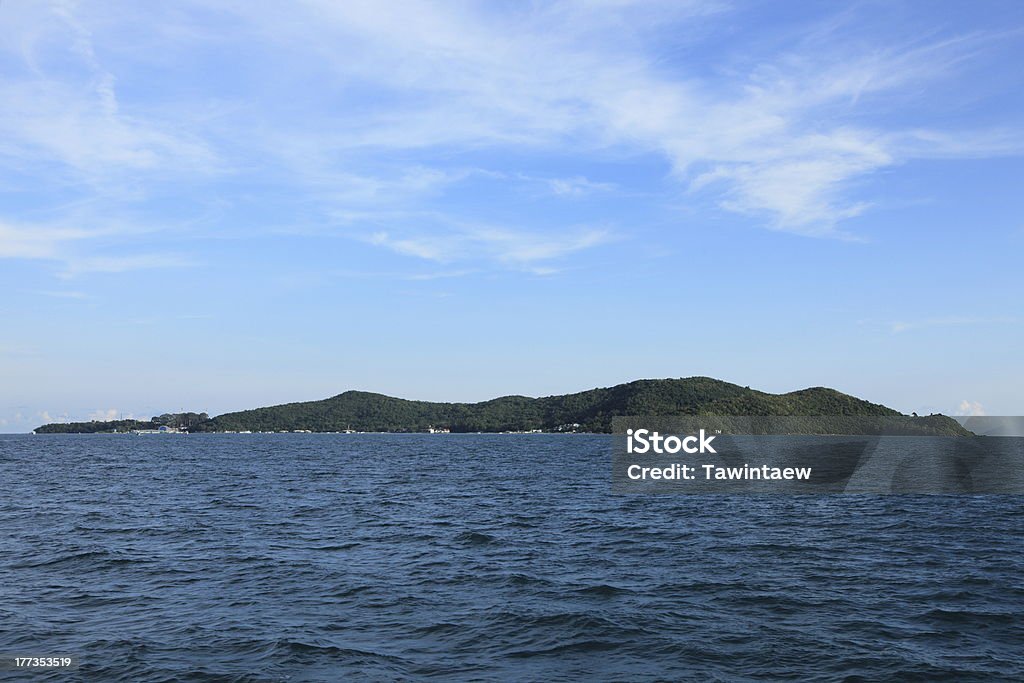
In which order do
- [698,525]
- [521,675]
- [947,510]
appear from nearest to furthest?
[521,675]
[698,525]
[947,510]

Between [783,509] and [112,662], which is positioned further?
[783,509]

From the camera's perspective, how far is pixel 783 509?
54.1 meters

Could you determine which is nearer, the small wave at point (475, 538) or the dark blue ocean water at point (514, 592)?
the dark blue ocean water at point (514, 592)

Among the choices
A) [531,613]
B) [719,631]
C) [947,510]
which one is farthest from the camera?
[947,510]

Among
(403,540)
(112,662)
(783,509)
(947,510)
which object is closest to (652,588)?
(403,540)

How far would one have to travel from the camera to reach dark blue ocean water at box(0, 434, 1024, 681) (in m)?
20.2

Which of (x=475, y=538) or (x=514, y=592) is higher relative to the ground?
(x=475, y=538)

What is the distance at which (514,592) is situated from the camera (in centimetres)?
2797

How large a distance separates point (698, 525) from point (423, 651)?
28367mm

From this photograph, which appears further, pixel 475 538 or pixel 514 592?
pixel 475 538

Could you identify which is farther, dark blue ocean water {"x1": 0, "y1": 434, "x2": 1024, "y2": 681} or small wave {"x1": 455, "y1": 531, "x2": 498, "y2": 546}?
small wave {"x1": 455, "y1": 531, "x2": 498, "y2": 546}

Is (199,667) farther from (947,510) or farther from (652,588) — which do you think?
(947,510)

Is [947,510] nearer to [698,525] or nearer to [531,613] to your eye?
[698,525]

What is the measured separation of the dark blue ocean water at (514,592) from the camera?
20.2 meters
